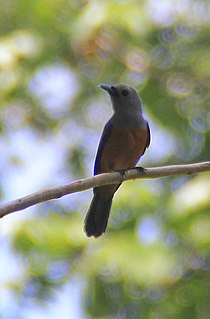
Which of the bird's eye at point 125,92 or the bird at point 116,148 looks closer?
the bird at point 116,148

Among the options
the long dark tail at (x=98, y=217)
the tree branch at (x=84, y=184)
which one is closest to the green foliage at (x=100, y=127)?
the long dark tail at (x=98, y=217)

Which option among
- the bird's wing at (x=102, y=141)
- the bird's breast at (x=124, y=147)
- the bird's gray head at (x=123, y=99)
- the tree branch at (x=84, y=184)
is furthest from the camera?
the bird's gray head at (x=123, y=99)

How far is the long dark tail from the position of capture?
665 centimetres

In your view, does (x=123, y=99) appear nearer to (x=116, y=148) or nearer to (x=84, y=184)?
(x=116, y=148)

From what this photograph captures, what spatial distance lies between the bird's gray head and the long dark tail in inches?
27.9

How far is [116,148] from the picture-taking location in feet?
21.7

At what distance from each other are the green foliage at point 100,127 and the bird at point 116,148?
0.52m

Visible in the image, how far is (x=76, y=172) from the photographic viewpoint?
9.38 m

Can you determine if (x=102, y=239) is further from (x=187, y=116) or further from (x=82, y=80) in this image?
(x=82, y=80)

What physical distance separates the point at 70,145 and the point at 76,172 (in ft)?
1.05

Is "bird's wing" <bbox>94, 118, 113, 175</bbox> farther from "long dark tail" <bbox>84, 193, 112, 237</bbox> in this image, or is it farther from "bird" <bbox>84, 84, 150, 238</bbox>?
"long dark tail" <bbox>84, 193, 112, 237</bbox>

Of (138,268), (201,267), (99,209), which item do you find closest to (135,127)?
(99,209)

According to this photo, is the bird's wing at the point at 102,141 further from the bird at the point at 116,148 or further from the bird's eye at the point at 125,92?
the bird's eye at the point at 125,92

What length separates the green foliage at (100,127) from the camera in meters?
7.28
